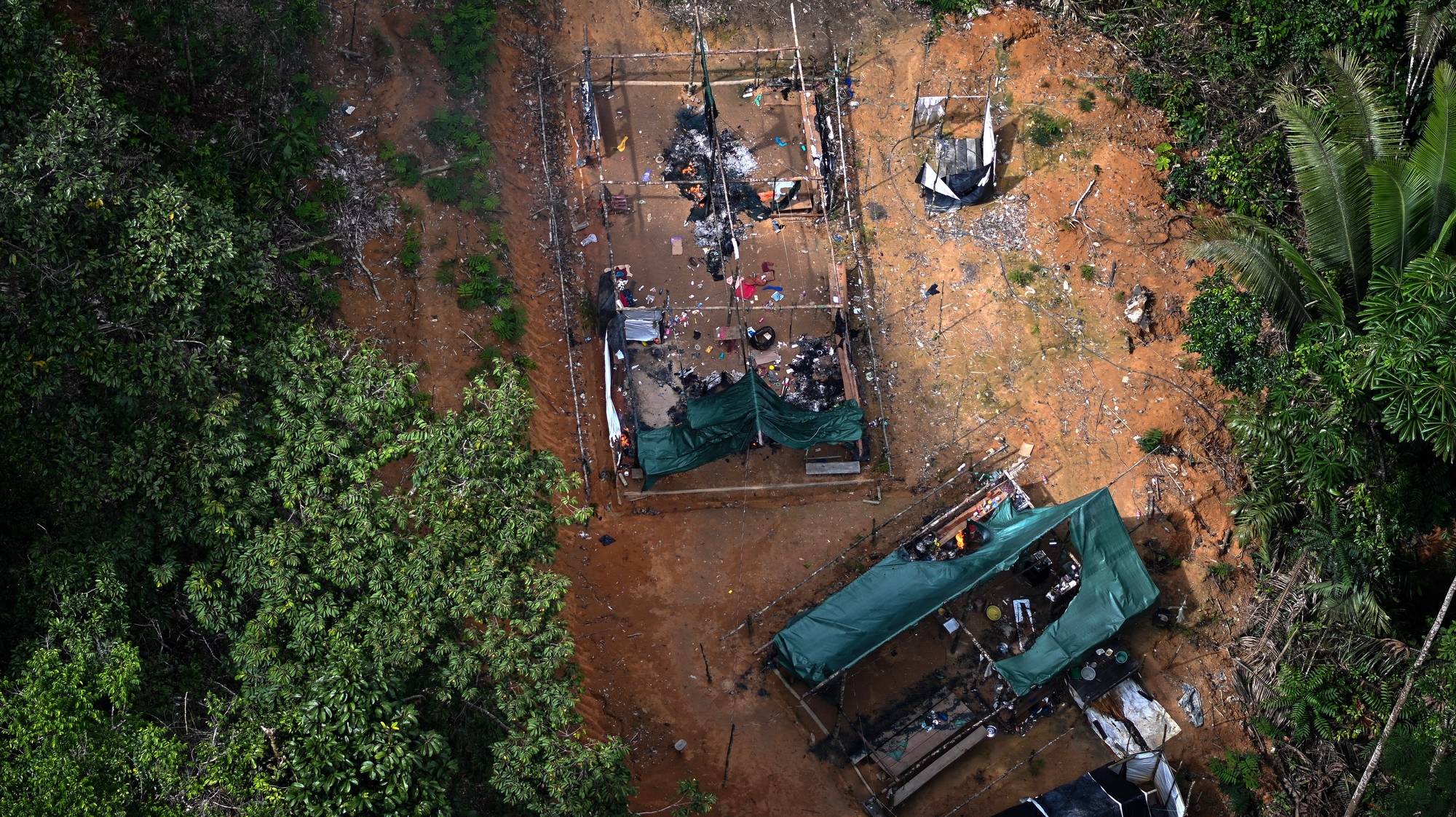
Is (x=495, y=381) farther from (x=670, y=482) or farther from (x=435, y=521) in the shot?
(x=435, y=521)

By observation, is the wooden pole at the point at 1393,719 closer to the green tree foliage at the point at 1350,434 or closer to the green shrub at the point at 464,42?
the green tree foliage at the point at 1350,434

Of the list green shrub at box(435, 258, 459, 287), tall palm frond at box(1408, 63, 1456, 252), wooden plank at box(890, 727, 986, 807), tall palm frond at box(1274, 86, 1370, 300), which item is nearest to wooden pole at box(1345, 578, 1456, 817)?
tall palm frond at box(1274, 86, 1370, 300)

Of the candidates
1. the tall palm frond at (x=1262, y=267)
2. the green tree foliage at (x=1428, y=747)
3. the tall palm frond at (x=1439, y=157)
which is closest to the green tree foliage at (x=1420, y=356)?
the tall palm frond at (x=1439, y=157)

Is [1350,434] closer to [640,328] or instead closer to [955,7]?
[640,328]

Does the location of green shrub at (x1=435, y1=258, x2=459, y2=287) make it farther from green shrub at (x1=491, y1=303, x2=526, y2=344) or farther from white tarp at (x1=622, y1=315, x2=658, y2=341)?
white tarp at (x1=622, y1=315, x2=658, y2=341)

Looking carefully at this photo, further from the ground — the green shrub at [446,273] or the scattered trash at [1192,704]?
the green shrub at [446,273]

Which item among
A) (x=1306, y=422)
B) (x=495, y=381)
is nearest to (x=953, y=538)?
(x=1306, y=422)
